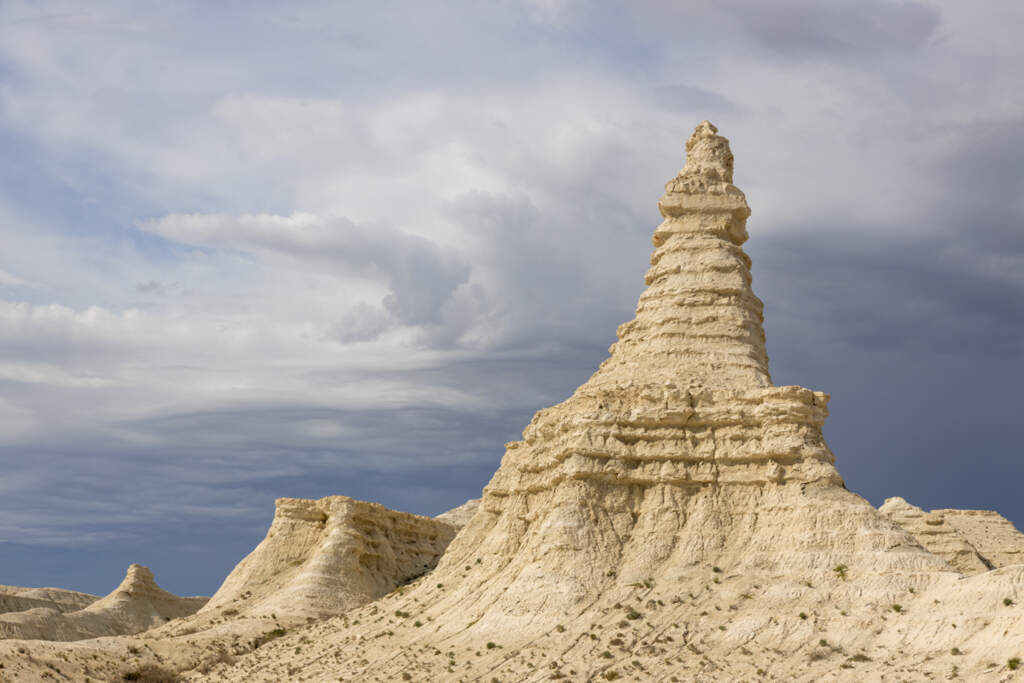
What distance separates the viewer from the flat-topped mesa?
54219mm

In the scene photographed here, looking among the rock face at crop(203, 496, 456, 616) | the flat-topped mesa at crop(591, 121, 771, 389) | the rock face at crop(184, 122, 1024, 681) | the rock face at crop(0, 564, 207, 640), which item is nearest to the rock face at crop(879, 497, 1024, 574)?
the flat-topped mesa at crop(591, 121, 771, 389)

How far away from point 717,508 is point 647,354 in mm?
9363

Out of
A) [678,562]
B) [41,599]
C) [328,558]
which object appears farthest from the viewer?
[41,599]

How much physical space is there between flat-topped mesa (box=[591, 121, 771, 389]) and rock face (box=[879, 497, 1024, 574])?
22.5 metres

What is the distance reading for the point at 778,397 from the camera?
1976 inches

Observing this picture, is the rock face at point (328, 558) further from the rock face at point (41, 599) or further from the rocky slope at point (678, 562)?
the rock face at point (41, 599)

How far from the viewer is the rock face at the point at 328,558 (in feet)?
234

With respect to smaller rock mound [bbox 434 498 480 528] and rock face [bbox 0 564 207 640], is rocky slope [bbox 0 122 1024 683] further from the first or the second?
smaller rock mound [bbox 434 498 480 528]

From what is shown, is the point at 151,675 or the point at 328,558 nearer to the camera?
the point at 151,675

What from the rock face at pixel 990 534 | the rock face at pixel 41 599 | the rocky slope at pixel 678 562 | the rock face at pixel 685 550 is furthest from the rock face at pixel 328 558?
the rock face at pixel 990 534

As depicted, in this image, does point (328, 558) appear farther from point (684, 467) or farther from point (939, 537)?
point (939, 537)

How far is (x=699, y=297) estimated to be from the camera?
56062 mm

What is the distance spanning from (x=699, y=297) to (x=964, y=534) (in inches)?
1615

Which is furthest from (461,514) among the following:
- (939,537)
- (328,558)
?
(939,537)
